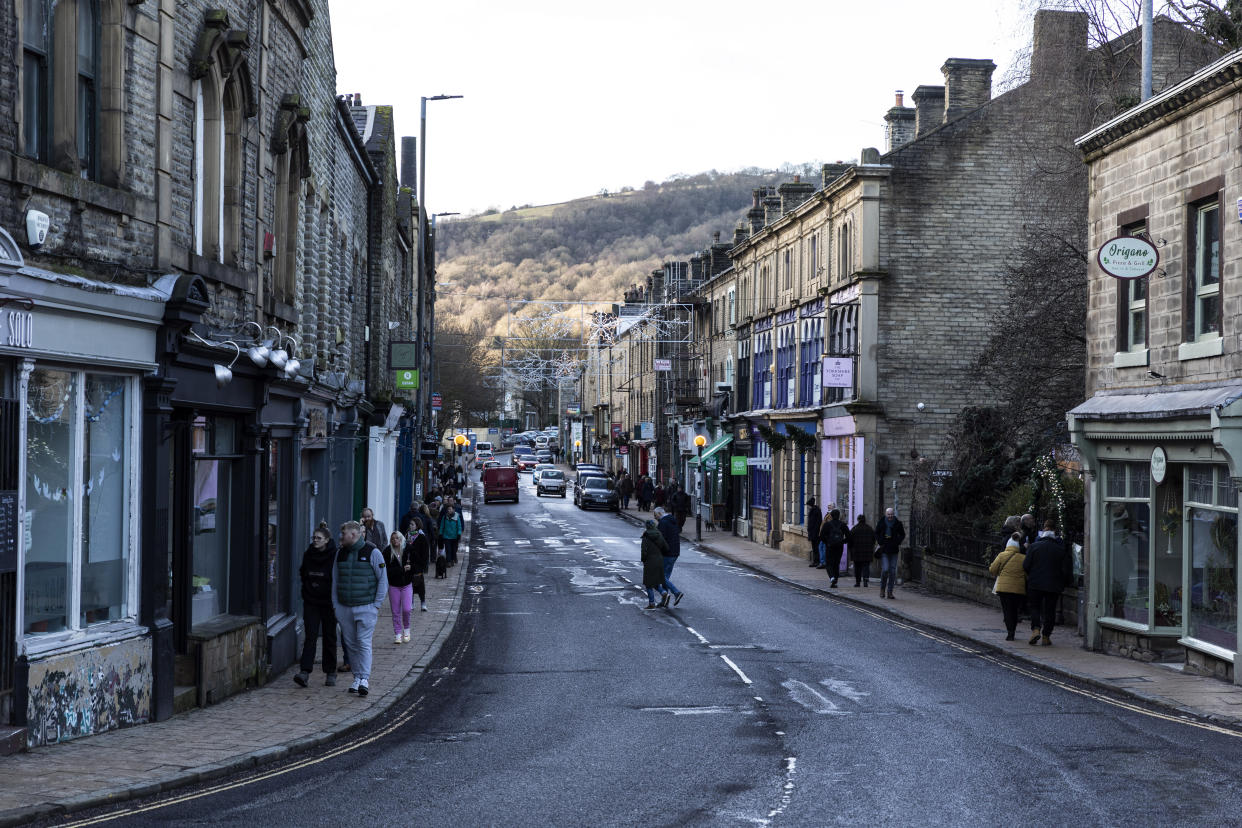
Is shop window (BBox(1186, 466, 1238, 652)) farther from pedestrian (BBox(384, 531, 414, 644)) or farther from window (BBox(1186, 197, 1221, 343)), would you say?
pedestrian (BBox(384, 531, 414, 644))

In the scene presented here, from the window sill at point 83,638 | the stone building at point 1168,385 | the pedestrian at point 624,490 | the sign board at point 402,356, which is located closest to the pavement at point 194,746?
the window sill at point 83,638

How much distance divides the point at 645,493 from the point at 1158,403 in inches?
1721

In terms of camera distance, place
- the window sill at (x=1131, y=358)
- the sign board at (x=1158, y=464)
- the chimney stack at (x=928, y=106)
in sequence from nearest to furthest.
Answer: the sign board at (x=1158, y=464) < the window sill at (x=1131, y=358) < the chimney stack at (x=928, y=106)

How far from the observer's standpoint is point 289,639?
16781 mm

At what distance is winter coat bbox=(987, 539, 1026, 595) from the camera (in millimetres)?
18844

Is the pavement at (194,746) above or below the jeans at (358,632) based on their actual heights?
below

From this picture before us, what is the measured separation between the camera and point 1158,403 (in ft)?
54.4

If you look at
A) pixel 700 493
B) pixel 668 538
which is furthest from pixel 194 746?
pixel 700 493

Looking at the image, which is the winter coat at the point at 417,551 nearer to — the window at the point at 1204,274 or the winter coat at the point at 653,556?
the winter coat at the point at 653,556

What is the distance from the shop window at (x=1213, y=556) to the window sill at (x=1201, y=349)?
4.53 ft

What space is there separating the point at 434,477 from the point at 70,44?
44.2 meters

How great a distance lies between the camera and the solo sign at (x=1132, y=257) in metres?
16.8

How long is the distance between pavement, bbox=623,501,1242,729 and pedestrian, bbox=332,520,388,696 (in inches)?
331

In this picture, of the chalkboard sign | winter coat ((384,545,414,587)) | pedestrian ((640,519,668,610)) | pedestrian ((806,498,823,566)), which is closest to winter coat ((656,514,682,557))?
pedestrian ((640,519,668,610))
